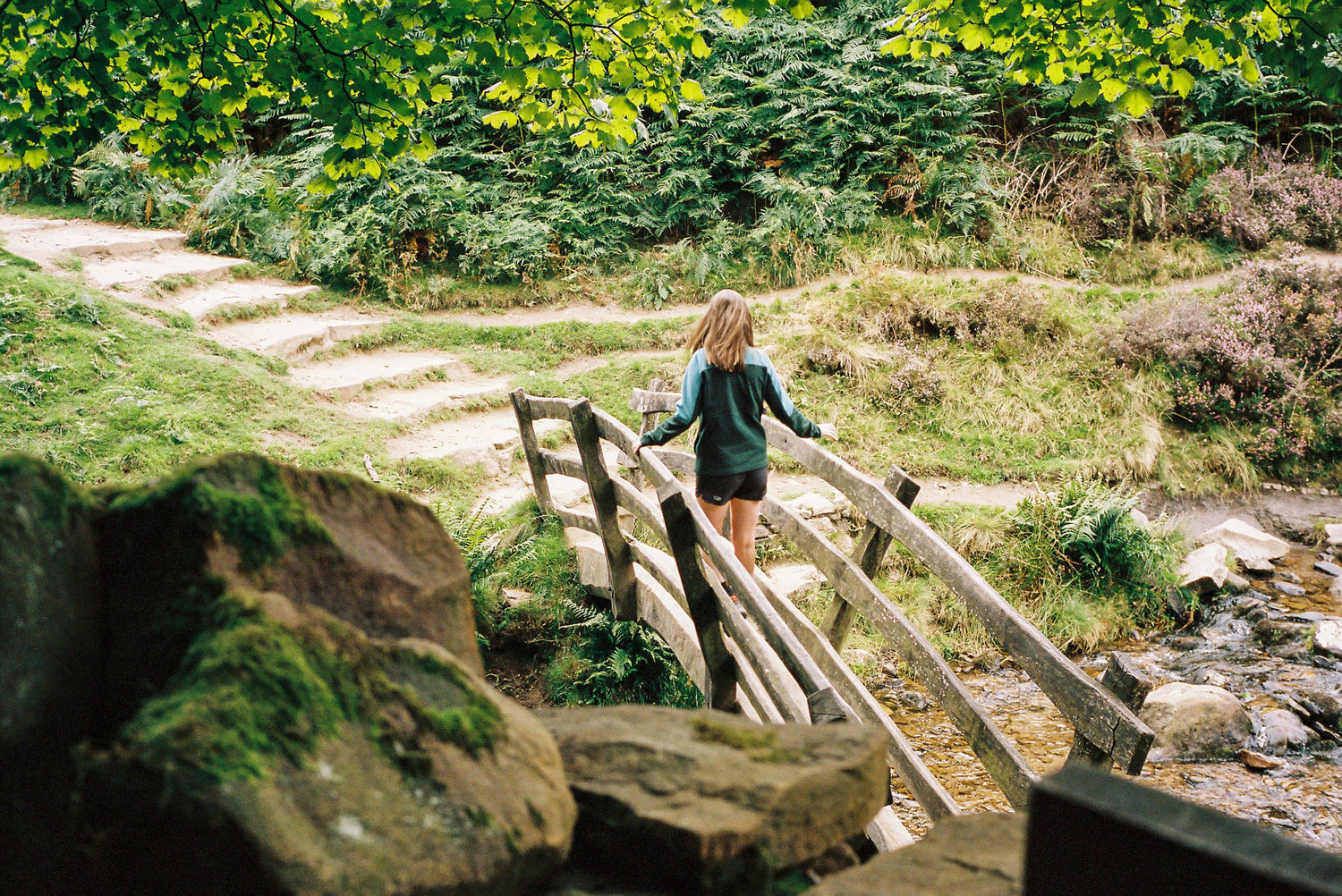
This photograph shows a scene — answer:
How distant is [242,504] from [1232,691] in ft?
25.3

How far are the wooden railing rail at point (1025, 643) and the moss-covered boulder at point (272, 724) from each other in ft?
7.21

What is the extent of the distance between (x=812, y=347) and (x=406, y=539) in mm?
9222

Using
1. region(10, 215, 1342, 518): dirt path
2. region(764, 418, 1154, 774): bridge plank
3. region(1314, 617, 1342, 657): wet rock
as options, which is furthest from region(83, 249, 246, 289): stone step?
region(1314, 617, 1342, 657): wet rock

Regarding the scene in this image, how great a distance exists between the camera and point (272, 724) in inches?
50.7

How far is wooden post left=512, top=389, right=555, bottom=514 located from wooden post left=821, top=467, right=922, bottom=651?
3.12 metres

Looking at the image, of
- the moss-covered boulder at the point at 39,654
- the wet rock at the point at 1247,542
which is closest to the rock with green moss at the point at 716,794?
the moss-covered boulder at the point at 39,654

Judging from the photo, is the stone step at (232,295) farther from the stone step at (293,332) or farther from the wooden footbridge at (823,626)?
the wooden footbridge at (823,626)

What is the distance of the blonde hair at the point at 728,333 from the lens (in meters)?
5.02

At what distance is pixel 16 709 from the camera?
1.30m

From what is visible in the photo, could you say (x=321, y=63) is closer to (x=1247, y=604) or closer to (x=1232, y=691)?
(x=1232, y=691)

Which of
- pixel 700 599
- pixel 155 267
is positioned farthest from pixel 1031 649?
pixel 155 267

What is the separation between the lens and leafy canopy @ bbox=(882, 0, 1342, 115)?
4.11 metres

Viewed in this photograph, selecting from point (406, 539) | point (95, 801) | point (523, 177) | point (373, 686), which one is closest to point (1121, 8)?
point (406, 539)

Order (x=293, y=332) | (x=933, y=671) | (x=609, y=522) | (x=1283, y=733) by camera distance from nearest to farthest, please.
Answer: (x=933, y=671), (x=609, y=522), (x=1283, y=733), (x=293, y=332)
